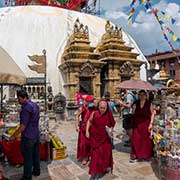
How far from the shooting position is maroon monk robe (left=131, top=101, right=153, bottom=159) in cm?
556

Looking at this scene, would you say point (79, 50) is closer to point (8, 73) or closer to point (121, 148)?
point (121, 148)

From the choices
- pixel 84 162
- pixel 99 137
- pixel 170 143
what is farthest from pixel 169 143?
pixel 84 162

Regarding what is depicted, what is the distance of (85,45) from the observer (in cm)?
1450

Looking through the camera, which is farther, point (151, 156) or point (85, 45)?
point (85, 45)

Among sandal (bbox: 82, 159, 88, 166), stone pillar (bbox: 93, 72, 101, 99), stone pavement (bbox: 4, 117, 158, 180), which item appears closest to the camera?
stone pavement (bbox: 4, 117, 158, 180)

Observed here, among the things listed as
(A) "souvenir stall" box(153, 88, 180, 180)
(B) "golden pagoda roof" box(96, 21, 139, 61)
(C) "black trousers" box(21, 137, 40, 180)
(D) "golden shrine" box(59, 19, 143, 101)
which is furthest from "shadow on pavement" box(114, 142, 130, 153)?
(B) "golden pagoda roof" box(96, 21, 139, 61)

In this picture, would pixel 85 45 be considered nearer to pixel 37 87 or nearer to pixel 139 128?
pixel 37 87

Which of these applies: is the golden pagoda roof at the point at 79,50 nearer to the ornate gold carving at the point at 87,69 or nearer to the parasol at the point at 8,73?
the ornate gold carving at the point at 87,69

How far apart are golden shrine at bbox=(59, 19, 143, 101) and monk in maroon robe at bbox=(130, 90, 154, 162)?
8485 millimetres

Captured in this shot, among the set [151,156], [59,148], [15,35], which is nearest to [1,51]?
[59,148]

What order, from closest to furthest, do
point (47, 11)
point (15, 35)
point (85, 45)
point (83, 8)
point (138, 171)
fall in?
1. point (138, 171)
2. point (85, 45)
3. point (15, 35)
4. point (47, 11)
5. point (83, 8)

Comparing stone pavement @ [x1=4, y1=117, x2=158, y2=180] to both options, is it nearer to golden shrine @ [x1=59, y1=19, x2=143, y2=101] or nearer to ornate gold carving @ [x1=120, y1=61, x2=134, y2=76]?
golden shrine @ [x1=59, y1=19, x2=143, y2=101]

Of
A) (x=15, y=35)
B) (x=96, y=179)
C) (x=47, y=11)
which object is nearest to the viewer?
(x=96, y=179)

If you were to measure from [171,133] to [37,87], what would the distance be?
36.8 ft
